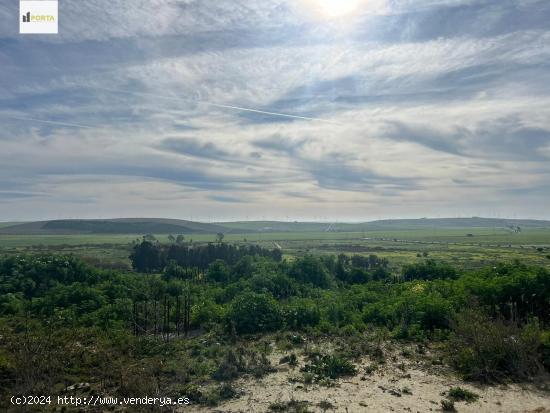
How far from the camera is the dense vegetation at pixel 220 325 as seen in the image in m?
12.4

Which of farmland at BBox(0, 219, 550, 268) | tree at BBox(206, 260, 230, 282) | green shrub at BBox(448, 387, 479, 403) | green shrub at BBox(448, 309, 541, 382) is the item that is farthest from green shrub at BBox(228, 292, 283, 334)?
farmland at BBox(0, 219, 550, 268)

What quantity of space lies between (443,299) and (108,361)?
1415 centimetres

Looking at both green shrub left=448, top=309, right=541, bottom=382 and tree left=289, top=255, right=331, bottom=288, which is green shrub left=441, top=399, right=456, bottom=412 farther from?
tree left=289, top=255, right=331, bottom=288

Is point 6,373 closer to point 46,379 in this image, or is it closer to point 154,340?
point 46,379

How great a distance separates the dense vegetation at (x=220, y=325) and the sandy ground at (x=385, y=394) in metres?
0.54

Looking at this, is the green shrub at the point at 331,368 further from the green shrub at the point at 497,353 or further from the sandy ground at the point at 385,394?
the green shrub at the point at 497,353

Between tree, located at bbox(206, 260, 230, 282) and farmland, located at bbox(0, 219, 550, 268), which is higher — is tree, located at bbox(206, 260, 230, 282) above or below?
above

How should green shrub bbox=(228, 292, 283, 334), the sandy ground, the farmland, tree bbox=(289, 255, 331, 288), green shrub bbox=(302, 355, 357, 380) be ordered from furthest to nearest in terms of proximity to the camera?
the farmland → tree bbox=(289, 255, 331, 288) → green shrub bbox=(228, 292, 283, 334) → green shrub bbox=(302, 355, 357, 380) → the sandy ground

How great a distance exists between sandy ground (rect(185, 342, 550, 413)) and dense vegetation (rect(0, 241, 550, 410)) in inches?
21.3

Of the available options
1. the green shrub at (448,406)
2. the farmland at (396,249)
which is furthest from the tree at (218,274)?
the green shrub at (448,406)

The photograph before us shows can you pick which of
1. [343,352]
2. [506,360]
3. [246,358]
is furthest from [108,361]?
[506,360]

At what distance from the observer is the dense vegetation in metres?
12.4

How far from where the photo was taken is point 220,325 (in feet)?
60.1

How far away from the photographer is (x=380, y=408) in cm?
1041
